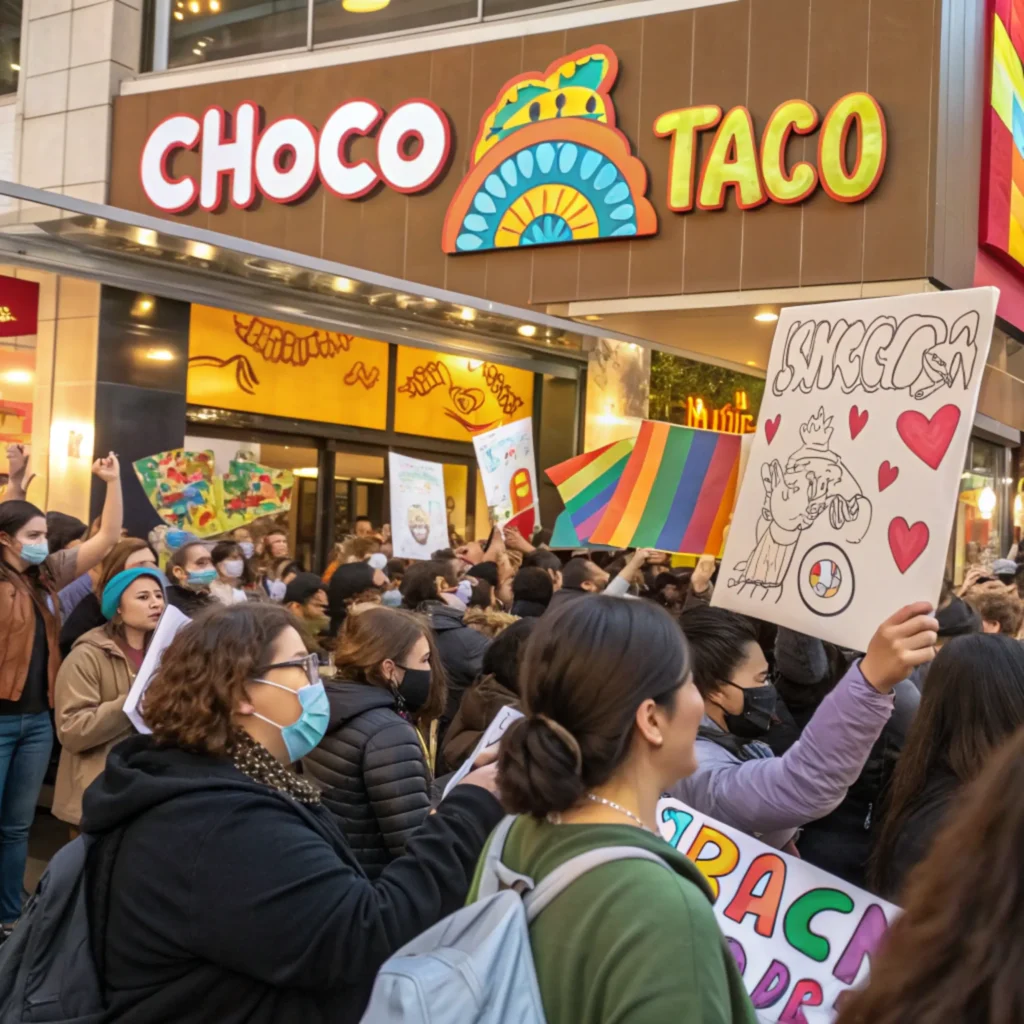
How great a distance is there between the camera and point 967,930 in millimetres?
1314

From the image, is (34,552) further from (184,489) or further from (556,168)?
(556,168)

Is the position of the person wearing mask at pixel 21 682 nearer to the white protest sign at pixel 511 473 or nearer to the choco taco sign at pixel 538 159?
the white protest sign at pixel 511 473

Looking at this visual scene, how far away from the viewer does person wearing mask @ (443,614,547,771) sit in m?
4.95

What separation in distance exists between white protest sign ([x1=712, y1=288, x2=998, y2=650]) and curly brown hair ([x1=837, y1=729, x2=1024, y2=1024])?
1676 millimetres

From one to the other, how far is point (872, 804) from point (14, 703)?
13.4 feet

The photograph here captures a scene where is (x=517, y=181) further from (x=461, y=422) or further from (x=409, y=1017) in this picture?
(x=409, y=1017)

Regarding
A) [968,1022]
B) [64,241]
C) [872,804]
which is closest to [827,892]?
[872,804]

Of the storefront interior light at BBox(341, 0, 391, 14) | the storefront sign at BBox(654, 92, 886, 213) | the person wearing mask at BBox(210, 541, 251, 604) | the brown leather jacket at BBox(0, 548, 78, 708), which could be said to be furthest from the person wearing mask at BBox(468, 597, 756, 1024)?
the storefront interior light at BBox(341, 0, 391, 14)

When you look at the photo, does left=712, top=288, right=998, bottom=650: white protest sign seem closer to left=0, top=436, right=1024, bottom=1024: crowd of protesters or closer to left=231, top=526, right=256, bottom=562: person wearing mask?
left=0, top=436, right=1024, bottom=1024: crowd of protesters

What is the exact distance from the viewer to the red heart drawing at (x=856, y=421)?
341 cm

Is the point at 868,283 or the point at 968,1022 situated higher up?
the point at 868,283

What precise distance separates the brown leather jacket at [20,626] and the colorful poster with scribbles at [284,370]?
6.56m

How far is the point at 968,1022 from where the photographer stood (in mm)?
1281

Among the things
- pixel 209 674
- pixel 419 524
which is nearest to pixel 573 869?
pixel 209 674
